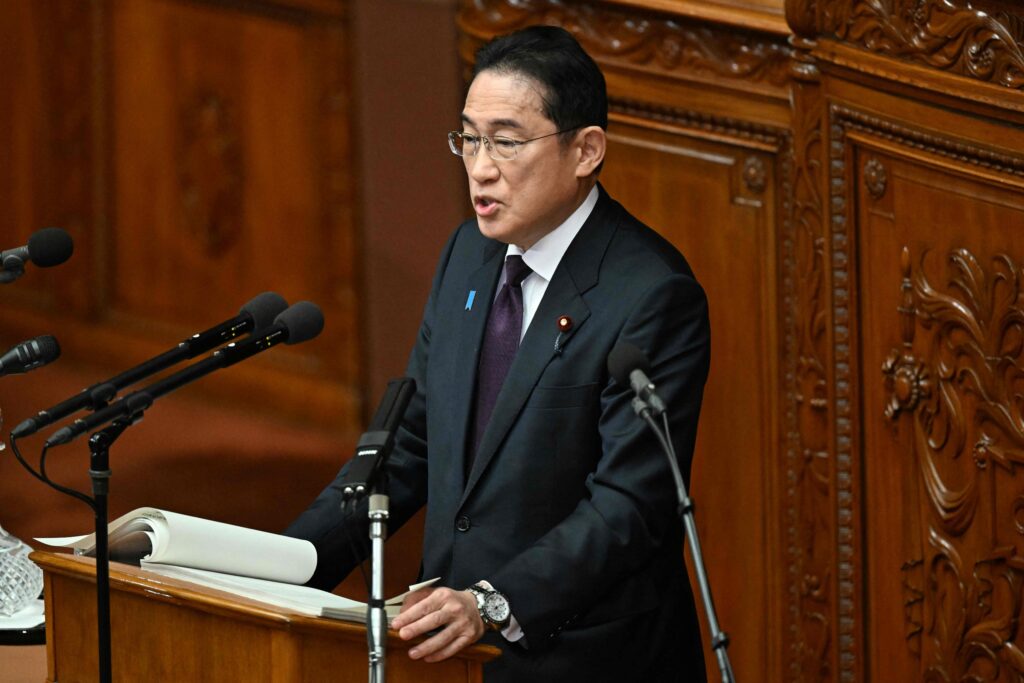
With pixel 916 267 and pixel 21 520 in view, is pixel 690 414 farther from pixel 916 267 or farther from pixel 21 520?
pixel 21 520

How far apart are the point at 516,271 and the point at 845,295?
1551mm

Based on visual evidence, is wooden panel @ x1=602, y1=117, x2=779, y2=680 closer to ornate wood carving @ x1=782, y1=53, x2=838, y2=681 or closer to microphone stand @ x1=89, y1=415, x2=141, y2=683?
ornate wood carving @ x1=782, y1=53, x2=838, y2=681

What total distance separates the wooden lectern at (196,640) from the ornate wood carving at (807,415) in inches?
84.5

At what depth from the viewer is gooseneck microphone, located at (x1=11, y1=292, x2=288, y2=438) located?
7.54 ft

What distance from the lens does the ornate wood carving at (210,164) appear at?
4.76 m

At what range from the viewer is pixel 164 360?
2.38 meters

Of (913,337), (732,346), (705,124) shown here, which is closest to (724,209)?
(705,124)

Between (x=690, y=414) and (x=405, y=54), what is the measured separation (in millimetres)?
2311

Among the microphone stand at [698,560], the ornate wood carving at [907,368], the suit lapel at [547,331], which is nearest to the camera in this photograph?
the microphone stand at [698,560]

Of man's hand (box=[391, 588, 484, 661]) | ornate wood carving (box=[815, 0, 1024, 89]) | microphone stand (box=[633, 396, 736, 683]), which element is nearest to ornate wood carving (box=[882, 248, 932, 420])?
ornate wood carving (box=[815, 0, 1024, 89])

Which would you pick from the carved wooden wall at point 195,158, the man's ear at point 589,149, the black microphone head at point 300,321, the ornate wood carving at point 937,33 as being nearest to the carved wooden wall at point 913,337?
the ornate wood carving at point 937,33

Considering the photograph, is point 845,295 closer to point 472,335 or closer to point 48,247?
point 472,335

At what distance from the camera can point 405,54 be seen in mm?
4711

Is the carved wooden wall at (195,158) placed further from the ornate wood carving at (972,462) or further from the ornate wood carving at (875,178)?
the ornate wood carving at (972,462)
